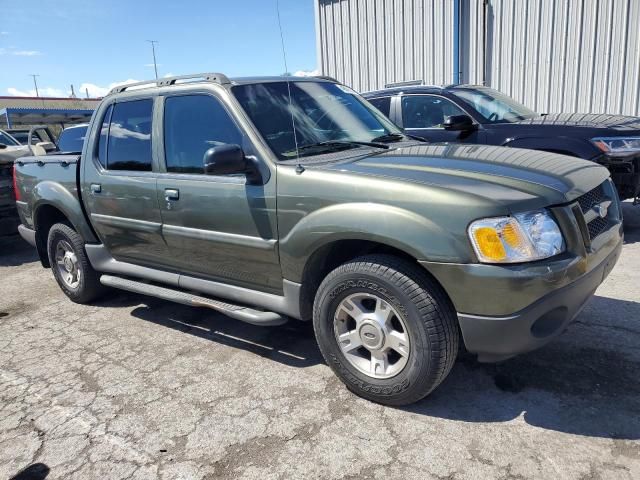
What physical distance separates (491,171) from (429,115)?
4.29 metres

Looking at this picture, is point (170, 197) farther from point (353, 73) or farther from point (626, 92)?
point (353, 73)

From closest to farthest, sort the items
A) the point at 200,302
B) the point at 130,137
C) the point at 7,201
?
the point at 200,302 < the point at 130,137 < the point at 7,201

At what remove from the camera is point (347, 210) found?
2.72 meters

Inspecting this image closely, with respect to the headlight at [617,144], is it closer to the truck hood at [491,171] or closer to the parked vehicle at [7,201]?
the truck hood at [491,171]

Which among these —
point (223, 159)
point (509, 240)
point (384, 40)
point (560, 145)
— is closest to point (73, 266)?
point (223, 159)

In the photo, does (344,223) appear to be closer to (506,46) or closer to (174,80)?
(174,80)

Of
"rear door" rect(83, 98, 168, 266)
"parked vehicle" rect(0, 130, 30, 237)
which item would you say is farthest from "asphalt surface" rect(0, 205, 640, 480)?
"parked vehicle" rect(0, 130, 30, 237)

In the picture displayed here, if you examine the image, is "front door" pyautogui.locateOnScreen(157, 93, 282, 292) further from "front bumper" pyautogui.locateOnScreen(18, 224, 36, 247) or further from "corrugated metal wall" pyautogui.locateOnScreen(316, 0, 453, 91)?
"corrugated metal wall" pyautogui.locateOnScreen(316, 0, 453, 91)

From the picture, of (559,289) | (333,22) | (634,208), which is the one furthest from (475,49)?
(559,289)

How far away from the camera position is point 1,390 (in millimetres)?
3438

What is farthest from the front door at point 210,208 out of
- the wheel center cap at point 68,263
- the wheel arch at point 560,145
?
the wheel arch at point 560,145

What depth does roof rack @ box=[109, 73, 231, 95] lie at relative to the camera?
11.4ft

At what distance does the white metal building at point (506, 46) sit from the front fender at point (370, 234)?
9.18 metres

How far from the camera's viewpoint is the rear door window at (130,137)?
12.8 ft
